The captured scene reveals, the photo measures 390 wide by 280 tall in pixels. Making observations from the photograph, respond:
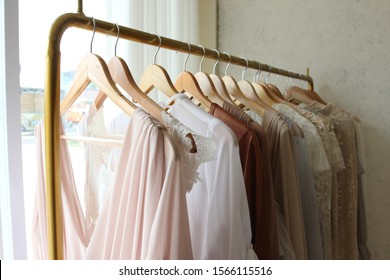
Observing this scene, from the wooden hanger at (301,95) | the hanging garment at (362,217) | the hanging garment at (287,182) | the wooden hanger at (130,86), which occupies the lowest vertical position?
the hanging garment at (362,217)

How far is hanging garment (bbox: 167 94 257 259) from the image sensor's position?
2.08 feet

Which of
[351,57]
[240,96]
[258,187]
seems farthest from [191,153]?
[351,57]

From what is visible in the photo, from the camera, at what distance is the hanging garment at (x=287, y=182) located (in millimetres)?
788

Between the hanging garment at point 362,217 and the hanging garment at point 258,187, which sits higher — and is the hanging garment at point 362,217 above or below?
below

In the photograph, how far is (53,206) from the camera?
0.57 metres

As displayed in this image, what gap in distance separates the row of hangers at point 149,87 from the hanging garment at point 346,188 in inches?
10.3

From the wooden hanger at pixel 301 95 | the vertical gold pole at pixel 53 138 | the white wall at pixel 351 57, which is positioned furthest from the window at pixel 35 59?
the wooden hanger at pixel 301 95

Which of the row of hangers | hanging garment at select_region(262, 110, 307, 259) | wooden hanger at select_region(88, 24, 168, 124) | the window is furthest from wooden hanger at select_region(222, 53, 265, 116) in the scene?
the window

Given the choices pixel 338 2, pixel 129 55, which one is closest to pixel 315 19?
pixel 338 2

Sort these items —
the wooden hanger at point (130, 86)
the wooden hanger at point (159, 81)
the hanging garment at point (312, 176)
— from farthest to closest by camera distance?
the hanging garment at point (312, 176)
the wooden hanger at point (159, 81)
the wooden hanger at point (130, 86)

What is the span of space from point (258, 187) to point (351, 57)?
1177mm

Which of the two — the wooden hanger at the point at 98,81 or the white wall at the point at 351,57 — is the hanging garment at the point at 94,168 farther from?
the white wall at the point at 351,57

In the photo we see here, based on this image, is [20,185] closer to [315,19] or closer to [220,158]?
[220,158]
